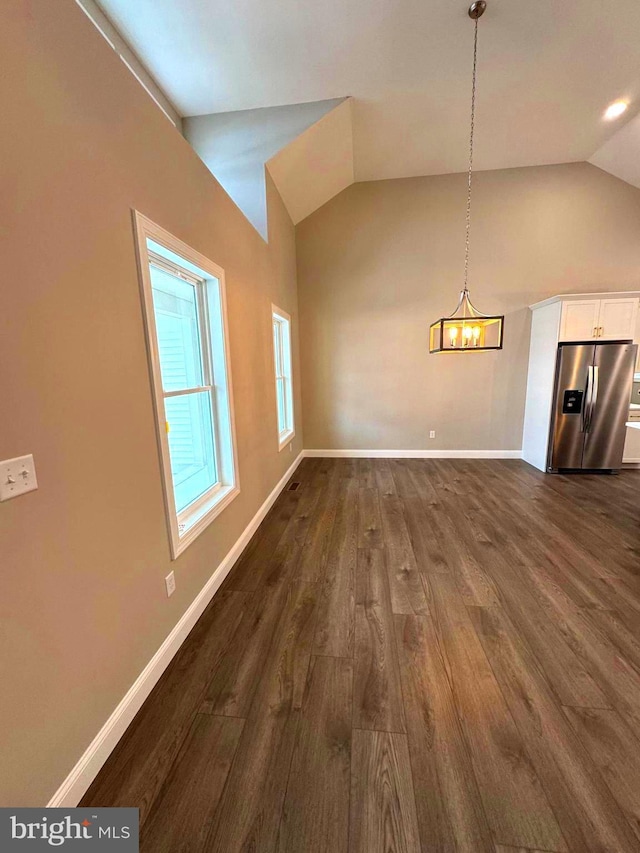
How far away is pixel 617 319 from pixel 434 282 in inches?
88.8

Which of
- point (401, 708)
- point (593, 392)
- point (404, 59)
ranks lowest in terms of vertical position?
point (401, 708)

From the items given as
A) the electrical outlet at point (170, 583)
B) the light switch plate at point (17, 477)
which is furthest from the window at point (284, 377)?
the light switch plate at point (17, 477)

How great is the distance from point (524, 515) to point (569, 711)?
6.82 feet

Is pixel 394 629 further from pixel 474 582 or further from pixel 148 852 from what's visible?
pixel 148 852

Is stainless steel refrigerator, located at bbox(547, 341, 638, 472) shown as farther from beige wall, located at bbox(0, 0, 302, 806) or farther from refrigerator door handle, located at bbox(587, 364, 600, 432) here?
→ beige wall, located at bbox(0, 0, 302, 806)

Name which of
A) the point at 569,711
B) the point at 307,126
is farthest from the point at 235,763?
the point at 307,126

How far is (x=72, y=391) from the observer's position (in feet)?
3.68

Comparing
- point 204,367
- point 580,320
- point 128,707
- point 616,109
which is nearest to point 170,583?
point 128,707

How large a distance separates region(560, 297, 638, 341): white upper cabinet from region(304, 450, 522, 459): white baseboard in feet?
6.03

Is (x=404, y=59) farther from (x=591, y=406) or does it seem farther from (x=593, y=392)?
(x=591, y=406)

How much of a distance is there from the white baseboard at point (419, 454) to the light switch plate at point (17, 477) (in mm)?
4537

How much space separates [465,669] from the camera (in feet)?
5.30

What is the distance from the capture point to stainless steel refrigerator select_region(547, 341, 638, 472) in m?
4.08

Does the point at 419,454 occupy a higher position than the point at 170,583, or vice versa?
the point at 170,583
